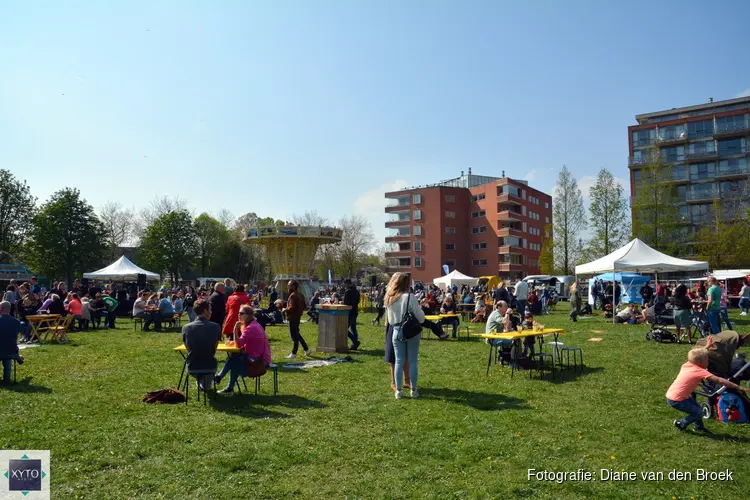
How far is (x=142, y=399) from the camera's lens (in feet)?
24.9

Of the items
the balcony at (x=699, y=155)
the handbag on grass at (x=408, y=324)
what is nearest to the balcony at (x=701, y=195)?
the balcony at (x=699, y=155)

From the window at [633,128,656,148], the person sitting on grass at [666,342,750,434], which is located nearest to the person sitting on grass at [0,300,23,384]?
the person sitting on grass at [666,342,750,434]

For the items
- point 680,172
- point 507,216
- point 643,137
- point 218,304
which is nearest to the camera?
point 218,304

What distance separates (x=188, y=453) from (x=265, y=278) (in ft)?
219

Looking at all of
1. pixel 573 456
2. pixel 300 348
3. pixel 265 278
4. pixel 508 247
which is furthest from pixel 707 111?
pixel 573 456

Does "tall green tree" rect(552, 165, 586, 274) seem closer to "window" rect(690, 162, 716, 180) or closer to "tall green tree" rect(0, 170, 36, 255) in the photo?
"window" rect(690, 162, 716, 180)

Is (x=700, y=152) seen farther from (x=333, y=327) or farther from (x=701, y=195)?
(x=333, y=327)

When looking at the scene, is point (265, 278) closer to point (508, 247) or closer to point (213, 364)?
point (508, 247)

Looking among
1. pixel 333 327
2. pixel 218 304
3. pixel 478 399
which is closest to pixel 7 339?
pixel 218 304

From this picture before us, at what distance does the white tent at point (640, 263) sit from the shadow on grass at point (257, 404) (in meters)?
15.4

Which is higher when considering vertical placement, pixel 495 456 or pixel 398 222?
pixel 398 222

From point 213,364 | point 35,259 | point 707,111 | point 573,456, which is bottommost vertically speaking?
point 573,456

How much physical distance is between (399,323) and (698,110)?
72.2 metres

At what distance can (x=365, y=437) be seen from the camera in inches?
230
